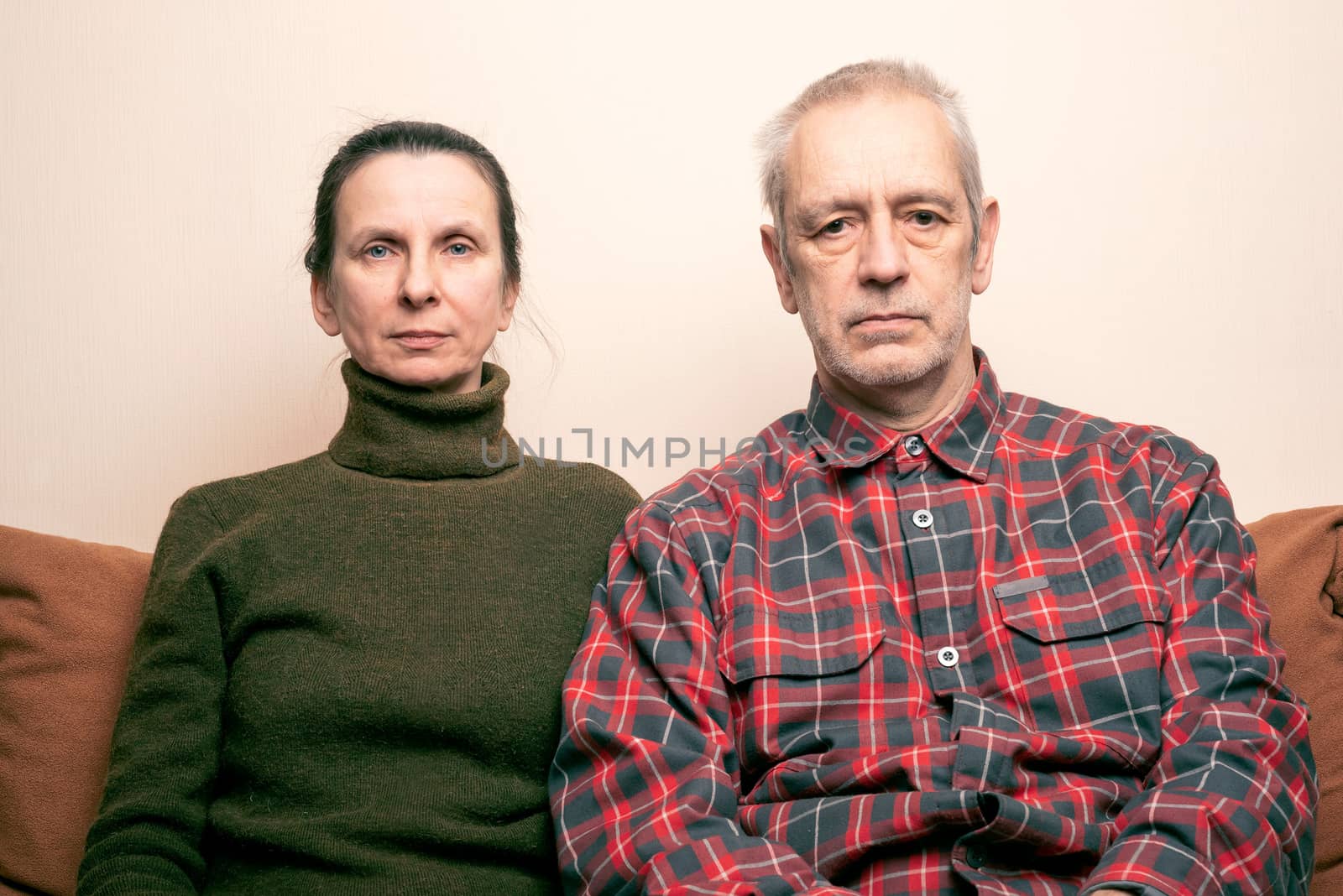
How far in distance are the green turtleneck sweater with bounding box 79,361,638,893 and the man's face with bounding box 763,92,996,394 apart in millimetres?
478

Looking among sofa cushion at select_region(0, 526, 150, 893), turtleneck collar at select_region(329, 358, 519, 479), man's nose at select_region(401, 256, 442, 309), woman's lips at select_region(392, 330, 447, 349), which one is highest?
man's nose at select_region(401, 256, 442, 309)

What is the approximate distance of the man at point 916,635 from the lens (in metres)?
1.39

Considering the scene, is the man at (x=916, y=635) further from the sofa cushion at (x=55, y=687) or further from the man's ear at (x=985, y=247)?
the sofa cushion at (x=55, y=687)

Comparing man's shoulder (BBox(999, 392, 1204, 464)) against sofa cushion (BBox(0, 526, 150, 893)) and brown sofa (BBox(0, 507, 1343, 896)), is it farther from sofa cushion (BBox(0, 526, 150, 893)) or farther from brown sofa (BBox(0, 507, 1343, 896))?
sofa cushion (BBox(0, 526, 150, 893))

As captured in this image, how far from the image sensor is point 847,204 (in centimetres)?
171

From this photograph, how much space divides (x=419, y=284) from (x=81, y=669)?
75 centimetres

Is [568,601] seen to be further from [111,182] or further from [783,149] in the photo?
[111,182]

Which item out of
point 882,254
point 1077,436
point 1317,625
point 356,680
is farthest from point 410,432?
point 1317,625

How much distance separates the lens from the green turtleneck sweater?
1522 mm

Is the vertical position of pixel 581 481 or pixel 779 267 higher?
pixel 779 267

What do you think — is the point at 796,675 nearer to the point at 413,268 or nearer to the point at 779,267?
the point at 779,267

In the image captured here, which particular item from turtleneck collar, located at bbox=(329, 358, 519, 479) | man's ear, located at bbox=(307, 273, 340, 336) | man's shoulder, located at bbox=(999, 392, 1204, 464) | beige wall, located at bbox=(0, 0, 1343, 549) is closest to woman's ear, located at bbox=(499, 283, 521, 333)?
turtleneck collar, located at bbox=(329, 358, 519, 479)

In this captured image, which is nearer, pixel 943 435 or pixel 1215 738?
pixel 1215 738

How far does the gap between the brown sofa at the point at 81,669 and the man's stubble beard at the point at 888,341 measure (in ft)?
2.04
